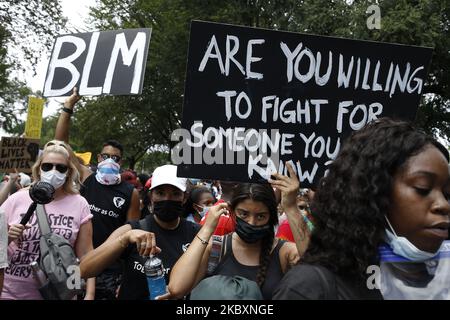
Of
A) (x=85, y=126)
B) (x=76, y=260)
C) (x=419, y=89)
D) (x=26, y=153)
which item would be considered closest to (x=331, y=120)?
(x=419, y=89)

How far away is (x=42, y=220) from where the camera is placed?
11.9ft

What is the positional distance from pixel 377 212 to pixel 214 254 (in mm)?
1535

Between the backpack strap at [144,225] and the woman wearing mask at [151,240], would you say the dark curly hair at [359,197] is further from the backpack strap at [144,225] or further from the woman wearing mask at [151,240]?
the backpack strap at [144,225]

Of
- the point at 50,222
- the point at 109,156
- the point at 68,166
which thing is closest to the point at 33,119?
the point at 109,156

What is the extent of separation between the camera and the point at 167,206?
146 inches

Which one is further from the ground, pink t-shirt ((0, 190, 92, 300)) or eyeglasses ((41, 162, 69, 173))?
eyeglasses ((41, 162, 69, 173))

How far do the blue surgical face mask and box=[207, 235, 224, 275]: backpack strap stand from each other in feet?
4.88

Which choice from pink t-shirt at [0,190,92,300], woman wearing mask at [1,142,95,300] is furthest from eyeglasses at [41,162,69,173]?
pink t-shirt at [0,190,92,300]

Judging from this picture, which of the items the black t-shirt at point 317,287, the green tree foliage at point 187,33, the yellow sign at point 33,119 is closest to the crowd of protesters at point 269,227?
the black t-shirt at point 317,287

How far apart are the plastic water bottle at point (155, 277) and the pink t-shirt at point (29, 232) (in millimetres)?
885

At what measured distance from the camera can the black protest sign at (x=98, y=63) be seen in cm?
482

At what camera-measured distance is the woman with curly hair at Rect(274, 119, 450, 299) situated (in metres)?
1.75

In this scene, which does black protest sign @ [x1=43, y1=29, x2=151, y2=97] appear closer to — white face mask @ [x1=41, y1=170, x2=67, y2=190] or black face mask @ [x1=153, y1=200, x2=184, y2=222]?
white face mask @ [x1=41, y1=170, x2=67, y2=190]
